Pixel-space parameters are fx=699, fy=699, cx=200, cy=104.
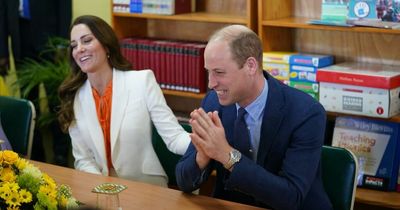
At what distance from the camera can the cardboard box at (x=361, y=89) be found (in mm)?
3281

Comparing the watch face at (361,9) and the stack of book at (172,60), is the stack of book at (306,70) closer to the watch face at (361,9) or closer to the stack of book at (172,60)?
the watch face at (361,9)

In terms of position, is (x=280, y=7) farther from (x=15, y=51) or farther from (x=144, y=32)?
(x=15, y=51)

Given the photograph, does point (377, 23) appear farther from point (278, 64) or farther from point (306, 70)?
point (278, 64)

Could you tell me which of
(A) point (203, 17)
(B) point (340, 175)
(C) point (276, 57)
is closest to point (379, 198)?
(C) point (276, 57)

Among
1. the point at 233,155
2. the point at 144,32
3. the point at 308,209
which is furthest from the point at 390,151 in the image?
the point at 144,32

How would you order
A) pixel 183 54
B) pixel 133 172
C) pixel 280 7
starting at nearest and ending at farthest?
pixel 133 172 → pixel 280 7 → pixel 183 54

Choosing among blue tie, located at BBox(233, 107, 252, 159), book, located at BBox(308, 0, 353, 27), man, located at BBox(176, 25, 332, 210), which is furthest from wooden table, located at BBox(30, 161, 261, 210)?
book, located at BBox(308, 0, 353, 27)

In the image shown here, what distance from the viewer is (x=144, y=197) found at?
2.32 m

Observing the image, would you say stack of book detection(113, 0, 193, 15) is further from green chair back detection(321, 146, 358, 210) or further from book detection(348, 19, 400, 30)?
green chair back detection(321, 146, 358, 210)

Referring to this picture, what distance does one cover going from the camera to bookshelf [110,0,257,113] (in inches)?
154

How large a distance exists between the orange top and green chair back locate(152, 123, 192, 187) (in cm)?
20

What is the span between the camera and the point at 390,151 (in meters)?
3.42

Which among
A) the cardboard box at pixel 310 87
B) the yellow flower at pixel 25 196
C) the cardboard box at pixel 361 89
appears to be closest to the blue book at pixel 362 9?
the cardboard box at pixel 361 89

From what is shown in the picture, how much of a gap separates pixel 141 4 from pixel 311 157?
200 cm
